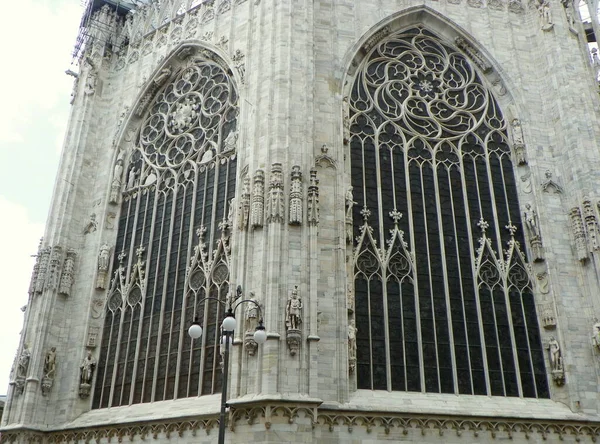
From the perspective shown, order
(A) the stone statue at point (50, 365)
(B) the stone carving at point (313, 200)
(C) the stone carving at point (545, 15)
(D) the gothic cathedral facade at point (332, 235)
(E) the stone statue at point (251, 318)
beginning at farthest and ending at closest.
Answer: (C) the stone carving at point (545, 15) < (A) the stone statue at point (50, 365) < (B) the stone carving at point (313, 200) < (D) the gothic cathedral facade at point (332, 235) < (E) the stone statue at point (251, 318)

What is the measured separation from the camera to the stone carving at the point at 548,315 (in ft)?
69.9

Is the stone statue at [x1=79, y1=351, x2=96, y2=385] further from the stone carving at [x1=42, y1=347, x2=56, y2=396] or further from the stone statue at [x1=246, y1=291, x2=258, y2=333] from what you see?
the stone statue at [x1=246, y1=291, x2=258, y2=333]

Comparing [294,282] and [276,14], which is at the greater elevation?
[276,14]

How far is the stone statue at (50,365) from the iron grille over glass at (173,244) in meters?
1.79

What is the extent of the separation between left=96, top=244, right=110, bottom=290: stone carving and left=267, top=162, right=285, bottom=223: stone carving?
917 centimetres

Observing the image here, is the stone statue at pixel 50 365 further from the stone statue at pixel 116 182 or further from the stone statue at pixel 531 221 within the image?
the stone statue at pixel 531 221

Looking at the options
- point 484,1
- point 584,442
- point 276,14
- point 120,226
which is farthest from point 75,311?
point 484,1

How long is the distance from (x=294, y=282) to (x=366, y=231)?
4216 millimetres

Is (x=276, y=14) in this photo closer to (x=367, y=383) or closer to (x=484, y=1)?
(x=484, y=1)

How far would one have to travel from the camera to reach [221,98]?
88.0ft

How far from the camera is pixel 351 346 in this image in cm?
1959

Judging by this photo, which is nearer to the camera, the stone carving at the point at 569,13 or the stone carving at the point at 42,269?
the stone carving at the point at 42,269

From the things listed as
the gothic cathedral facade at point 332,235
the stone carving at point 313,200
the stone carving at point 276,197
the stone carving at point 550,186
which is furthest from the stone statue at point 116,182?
the stone carving at point 550,186

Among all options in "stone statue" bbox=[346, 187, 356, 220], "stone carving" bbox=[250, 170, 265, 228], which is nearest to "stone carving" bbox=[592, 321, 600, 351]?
"stone statue" bbox=[346, 187, 356, 220]
